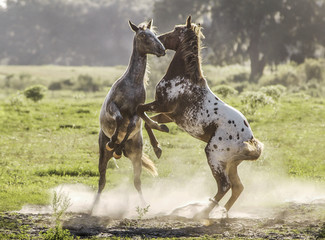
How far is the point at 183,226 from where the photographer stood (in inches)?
287

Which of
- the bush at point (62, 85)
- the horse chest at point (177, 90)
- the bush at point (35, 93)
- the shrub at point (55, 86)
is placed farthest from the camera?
the shrub at point (55, 86)

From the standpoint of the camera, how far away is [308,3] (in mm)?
41469

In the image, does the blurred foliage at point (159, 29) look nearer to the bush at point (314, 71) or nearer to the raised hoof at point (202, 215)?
the bush at point (314, 71)

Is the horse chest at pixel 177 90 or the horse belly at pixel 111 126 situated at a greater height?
the horse chest at pixel 177 90

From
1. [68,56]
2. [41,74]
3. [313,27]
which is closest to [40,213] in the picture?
[313,27]

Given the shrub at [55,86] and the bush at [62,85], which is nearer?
the bush at [62,85]

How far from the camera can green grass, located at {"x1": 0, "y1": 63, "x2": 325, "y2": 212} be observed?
1081 centimetres

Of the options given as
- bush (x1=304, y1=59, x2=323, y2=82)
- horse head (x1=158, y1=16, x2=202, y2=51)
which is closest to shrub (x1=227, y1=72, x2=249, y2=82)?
bush (x1=304, y1=59, x2=323, y2=82)

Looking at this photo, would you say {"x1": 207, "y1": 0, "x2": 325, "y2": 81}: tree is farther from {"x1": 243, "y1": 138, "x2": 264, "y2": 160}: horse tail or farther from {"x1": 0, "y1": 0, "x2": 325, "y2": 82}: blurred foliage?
{"x1": 243, "y1": 138, "x2": 264, "y2": 160}: horse tail

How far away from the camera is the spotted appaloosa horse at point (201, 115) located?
755 cm

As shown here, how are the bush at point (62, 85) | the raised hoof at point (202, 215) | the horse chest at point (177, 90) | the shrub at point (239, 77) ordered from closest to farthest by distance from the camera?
the raised hoof at point (202, 215) < the horse chest at point (177, 90) < the shrub at point (239, 77) < the bush at point (62, 85)

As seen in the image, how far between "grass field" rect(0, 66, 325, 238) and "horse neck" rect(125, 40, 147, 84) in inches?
103

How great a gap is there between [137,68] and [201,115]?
1342mm

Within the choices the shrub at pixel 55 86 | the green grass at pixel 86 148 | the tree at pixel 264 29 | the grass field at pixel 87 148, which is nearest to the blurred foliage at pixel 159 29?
the tree at pixel 264 29
